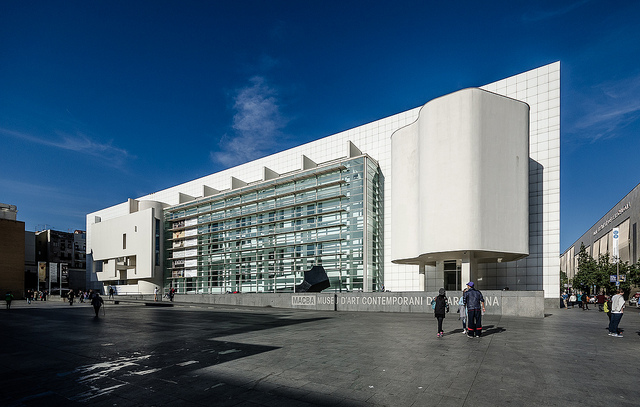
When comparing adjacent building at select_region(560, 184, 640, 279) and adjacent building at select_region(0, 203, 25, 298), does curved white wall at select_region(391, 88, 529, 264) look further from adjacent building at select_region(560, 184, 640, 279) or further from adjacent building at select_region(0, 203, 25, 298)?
adjacent building at select_region(0, 203, 25, 298)

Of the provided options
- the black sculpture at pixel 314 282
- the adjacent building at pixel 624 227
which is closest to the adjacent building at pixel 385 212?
the black sculpture at pixel 314 282

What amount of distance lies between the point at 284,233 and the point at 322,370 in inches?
1604

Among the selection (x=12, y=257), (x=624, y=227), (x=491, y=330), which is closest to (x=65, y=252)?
(x=12, y=257)

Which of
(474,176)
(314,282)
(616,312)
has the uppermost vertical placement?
(474,176)

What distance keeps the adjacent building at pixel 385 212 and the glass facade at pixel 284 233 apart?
17cm

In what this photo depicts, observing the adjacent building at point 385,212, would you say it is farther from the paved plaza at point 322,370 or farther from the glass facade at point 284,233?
the paved plaza at point 322,370

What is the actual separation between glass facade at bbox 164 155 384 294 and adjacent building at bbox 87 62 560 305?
169 millimetres

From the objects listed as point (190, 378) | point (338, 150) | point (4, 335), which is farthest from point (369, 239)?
point (190, 378)

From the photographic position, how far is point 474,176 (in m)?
26.2

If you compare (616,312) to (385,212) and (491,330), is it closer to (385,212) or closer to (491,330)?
(491,330)

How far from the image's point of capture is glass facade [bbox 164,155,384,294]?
136 ft

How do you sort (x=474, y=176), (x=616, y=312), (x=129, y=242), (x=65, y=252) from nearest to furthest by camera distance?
(x=616, y=312)
(x=474, y=176)
(x=129, y=242)
(x=65, y=252)

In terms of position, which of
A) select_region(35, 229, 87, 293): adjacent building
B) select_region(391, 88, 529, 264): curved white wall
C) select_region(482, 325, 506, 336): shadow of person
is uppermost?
select_region(391, 88, 529, 264): curved white wall

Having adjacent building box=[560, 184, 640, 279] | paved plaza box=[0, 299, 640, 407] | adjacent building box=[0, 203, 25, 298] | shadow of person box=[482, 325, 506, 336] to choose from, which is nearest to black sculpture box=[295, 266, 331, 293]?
shadow of person box=[482, 325, 506, 336]
